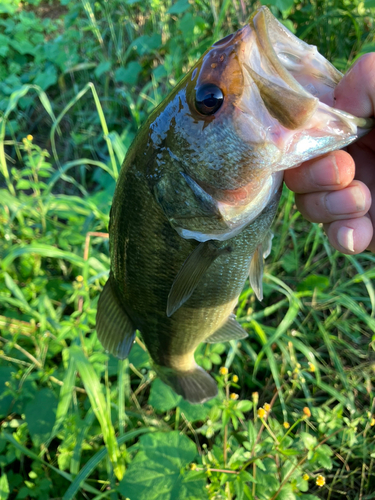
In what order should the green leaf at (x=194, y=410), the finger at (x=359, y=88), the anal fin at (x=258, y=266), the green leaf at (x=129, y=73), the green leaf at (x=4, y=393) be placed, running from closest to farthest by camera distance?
the finger at (x=359, y=88)
the anal fin at (x=258, y=266)
the green leaf at (x=194, y=410)
the green leaf at (x=4, y=393)
the green leaf at (x=129, y=73)

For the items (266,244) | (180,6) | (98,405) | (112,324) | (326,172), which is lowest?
(98,405)

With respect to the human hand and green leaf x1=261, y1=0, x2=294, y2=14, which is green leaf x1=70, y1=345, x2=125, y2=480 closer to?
the human hand

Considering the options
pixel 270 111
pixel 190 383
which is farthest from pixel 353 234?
pixel 190 383

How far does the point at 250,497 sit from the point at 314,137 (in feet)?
3.82

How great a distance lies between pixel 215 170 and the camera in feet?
3.19

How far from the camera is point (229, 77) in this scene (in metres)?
0.89

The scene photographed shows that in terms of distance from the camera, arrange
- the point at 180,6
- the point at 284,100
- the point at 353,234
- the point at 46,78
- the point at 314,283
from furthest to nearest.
Answer: the point at 46,78 → the point at 180,6 → the point at 314,283 → the point at 353,234 → the point at 284,100

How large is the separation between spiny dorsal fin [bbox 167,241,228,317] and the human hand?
388 mm

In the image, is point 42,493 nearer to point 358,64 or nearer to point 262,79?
point 262,79

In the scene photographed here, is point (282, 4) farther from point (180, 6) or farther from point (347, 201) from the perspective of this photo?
point (347, 201)

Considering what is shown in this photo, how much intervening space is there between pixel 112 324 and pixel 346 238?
37.2 inches

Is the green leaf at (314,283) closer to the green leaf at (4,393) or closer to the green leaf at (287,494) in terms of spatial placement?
the green leaf at (287,494)

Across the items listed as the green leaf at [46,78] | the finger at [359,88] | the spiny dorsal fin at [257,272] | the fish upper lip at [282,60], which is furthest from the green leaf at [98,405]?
the green leaf at [46,78]

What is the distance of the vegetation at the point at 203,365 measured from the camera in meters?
1.40
